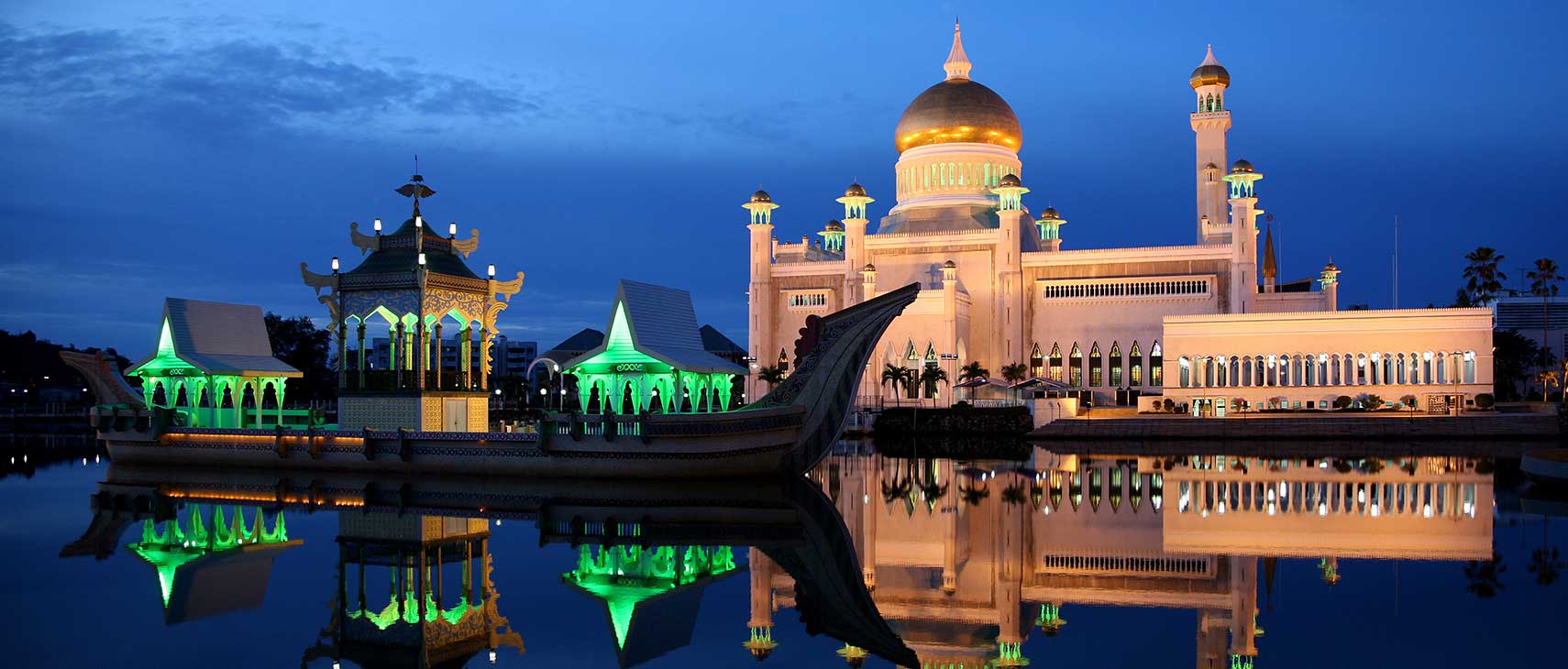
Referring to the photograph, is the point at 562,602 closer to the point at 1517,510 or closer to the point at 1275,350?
the point at 1517,510

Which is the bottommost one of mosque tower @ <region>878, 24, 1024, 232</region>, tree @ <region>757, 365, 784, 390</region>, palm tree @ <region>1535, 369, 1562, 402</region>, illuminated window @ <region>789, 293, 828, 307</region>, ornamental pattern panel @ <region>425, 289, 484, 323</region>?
palm tree @ <region>1535, 369, 1562, 402</region>

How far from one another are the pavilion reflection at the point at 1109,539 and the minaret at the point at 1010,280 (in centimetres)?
2166

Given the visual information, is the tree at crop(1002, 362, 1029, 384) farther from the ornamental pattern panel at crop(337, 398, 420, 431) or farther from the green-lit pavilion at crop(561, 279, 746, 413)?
Answer: the ornamental pattern panel at crop(337, 398, 420, 431)

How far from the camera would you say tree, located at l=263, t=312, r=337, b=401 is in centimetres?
5809

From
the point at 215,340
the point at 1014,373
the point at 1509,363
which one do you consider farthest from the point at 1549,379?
the point at 215,340

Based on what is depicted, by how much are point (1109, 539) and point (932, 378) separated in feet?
91.6

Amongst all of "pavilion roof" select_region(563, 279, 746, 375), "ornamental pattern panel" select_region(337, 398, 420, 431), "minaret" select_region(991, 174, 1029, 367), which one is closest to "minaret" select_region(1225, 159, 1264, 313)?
"minaret" select_region(991, 174, 1029, 367)

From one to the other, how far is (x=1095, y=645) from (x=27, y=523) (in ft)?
47.8

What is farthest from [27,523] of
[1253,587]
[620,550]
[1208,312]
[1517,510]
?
[1208,312]

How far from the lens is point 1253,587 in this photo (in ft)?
35.9

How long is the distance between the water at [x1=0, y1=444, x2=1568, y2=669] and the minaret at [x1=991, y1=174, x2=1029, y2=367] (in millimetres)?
25962

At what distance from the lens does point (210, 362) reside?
26.2 meters

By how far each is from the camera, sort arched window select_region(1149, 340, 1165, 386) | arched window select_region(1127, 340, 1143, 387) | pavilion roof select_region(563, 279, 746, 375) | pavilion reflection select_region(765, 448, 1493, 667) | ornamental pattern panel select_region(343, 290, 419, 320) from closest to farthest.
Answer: pavilion reflection select_region(765, 448, 1493, 667) < pavilion roof select_region(563, 279, 746, 375) < ornamental pattern panel select_region(343, 290, 419, 320) < arched window select_region(1149, 340, 1165, 386) < arched window select_region(1127, 340, 1143, 387)

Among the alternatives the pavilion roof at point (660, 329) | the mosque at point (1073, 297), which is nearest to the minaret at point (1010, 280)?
the mosque at point (1073, 297)
